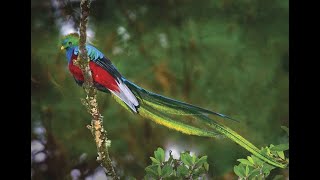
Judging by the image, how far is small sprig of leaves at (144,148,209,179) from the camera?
1.73m

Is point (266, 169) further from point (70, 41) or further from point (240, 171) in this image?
point (70, 41)

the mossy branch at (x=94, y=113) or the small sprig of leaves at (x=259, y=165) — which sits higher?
the mossy branch at (x=94, y=113)

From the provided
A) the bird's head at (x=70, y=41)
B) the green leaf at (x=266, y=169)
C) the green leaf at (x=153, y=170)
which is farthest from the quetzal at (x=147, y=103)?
the green leaf at (x=153, y=170)

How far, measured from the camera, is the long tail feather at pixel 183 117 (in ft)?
6.29

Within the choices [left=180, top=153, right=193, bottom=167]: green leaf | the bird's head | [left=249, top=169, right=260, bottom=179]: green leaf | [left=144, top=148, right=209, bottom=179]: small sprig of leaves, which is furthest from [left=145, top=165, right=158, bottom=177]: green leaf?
the bird's head

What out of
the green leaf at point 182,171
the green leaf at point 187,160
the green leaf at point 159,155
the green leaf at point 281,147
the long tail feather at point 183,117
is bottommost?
the green leaf at point 182,171

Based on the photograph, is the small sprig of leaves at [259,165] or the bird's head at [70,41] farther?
the bird's head at [70,41]

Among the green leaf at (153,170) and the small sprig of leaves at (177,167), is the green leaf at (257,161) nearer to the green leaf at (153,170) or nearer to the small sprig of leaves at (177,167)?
the small sprig of leaves at (177,167)

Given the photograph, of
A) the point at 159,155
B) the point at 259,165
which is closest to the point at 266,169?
the point at 259,165

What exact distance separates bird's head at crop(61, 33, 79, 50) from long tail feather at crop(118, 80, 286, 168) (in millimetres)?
335

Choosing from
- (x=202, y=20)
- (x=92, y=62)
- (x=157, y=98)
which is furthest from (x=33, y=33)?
(x=202, y=20)

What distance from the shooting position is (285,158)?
1815 millimetres

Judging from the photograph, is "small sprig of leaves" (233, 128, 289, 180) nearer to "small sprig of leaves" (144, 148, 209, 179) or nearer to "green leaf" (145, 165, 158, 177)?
"small sprig of leaves" (144, 148, 209, 179)
